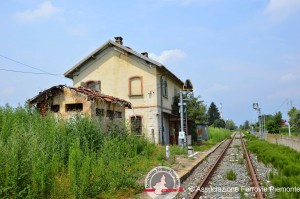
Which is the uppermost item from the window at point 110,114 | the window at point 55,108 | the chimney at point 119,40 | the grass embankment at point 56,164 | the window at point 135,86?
the chimney at point 119,40

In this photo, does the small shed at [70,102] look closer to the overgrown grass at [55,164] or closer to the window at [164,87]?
the overgrown grass at [55,164]

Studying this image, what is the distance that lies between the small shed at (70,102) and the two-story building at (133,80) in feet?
30.8

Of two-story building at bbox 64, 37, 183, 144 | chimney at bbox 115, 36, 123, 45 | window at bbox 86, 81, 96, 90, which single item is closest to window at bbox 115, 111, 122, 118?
two-story building at bbox 64, 37, 183, 144

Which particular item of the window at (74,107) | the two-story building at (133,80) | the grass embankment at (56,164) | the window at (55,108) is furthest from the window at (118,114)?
the two-story building at (133,80)

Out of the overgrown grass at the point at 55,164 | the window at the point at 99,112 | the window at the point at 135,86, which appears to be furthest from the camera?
the window at the point at 135,86

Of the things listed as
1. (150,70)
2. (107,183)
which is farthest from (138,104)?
(107,183)

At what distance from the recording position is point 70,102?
599 inches

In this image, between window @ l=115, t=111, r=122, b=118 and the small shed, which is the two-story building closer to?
window @ l=115, t=111, r=122, b=118

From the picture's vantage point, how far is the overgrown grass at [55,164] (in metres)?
6.04

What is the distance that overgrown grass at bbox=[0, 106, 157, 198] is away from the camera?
6.04 metres

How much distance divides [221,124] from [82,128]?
109 metres

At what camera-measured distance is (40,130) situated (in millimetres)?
10008

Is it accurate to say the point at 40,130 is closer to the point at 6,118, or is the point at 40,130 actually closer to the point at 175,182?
the point at 6,118

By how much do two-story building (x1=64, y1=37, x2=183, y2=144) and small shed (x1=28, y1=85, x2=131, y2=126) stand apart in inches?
370
